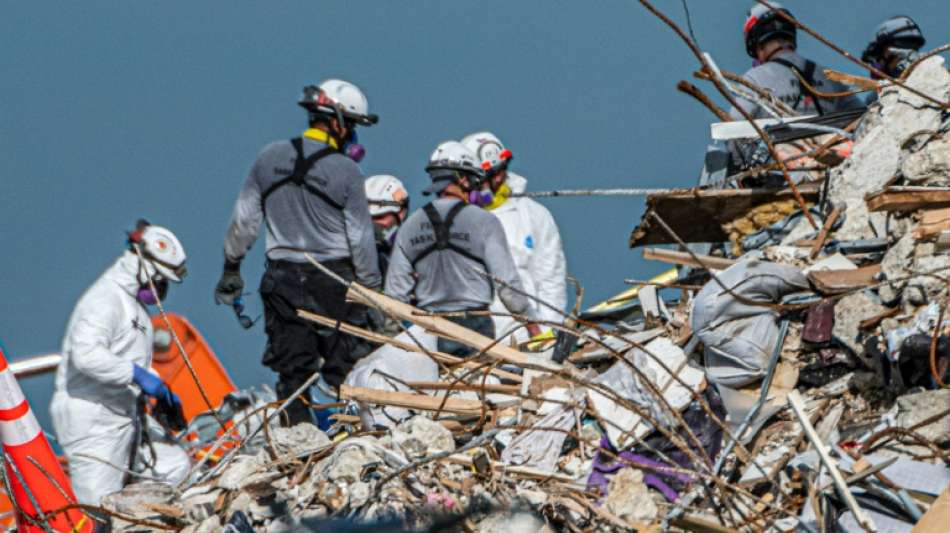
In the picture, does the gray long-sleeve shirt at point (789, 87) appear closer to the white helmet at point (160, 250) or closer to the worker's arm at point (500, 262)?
the worker's arm at point (500, 262)

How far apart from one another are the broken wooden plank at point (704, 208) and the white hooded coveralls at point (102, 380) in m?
2.98

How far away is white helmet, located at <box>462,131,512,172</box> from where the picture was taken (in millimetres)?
11008

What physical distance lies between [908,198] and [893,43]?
3.67 metres

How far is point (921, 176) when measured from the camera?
278 inches

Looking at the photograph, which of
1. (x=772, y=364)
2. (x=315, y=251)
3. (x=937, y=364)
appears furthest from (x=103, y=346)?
(x=937, y=364)

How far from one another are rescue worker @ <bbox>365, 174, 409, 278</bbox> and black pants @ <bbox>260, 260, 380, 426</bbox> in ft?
6.35

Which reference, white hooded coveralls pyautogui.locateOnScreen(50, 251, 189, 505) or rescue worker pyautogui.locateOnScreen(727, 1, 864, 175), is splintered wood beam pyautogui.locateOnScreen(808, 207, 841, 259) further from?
white hooded coveralls pyautogui.locateOnScreen(50, 251, 189, 505)

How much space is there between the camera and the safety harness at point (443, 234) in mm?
9203

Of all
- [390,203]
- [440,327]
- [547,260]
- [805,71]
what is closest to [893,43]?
[805,71]

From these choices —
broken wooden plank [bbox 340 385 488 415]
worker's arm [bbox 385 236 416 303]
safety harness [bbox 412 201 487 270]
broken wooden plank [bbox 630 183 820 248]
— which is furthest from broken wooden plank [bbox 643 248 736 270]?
worker's arm [bbox 385 236 416 303]

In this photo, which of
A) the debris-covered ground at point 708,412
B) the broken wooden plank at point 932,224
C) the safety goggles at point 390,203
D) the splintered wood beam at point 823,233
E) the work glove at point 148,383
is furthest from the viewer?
the safety goggles at point 390,203

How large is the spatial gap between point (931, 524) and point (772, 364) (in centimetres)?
165

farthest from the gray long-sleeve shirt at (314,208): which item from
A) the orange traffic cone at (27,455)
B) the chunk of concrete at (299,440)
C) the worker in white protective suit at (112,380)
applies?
the chunk of concrete at (299,440)

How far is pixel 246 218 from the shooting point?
9789 millimetres
